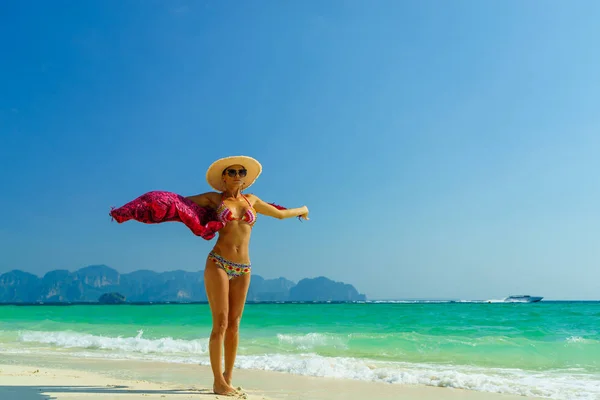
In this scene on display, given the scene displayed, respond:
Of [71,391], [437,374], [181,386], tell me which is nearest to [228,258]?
[181,386]

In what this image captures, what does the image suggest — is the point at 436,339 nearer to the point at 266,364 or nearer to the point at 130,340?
the point at 266,364

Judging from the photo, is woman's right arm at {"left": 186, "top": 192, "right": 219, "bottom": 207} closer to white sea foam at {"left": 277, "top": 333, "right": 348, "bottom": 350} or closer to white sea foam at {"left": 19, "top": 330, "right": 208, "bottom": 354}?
white sea foam at {"left": 19, "top": 330, "right": 208, "bottom": 354}

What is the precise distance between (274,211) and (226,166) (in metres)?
0.64

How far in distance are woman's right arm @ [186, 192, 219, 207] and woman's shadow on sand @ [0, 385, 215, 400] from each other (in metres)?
1.66

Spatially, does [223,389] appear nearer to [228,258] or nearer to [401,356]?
[228,258]

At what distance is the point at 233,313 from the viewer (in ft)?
15.1

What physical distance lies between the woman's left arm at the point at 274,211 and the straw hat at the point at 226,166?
7.9 inches

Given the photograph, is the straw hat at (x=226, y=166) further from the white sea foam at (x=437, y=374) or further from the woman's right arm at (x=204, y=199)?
the white sea foam at (x=437, y=374)

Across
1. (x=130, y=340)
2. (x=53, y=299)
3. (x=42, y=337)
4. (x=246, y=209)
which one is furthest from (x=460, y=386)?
(x=53, y=299)

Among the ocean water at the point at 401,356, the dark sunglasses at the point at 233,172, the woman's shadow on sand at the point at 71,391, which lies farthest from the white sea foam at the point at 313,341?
the dark sunglasses at the point at 233,172

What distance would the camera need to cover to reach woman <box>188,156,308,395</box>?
14.6 feet

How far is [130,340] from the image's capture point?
12.8m

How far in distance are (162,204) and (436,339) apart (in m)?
9.70

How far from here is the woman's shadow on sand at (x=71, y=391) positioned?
434 cm
